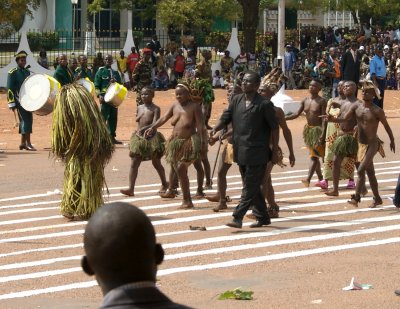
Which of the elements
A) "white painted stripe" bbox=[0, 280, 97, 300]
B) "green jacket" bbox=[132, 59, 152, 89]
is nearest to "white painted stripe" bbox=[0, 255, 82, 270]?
"white painted stripe" bbox=[0, 280, 97, 300]

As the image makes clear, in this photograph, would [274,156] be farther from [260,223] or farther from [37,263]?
[37,263]

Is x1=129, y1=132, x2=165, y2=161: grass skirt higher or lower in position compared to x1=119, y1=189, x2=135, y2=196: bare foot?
higher

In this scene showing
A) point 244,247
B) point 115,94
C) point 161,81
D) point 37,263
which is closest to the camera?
point 37,263

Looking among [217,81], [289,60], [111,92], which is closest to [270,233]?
[111,92]

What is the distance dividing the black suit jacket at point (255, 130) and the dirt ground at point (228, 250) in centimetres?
83

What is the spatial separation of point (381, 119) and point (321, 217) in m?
1.48

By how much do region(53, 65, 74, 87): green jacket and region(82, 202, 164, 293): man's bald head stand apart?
1852cm

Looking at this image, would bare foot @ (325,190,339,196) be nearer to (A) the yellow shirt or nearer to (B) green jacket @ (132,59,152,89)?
(B) green jacket @ (132,59,152,89)

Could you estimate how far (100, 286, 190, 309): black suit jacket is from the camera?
3.36 metres

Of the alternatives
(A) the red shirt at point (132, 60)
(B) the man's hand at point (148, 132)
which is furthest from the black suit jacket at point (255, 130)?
(A) the red shirt at point (132, 60)

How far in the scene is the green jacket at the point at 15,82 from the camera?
69.1 feet

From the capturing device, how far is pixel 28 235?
42.4 feet

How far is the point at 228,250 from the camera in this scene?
11.8 metres

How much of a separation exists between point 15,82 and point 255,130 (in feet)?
29.9
